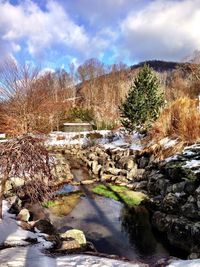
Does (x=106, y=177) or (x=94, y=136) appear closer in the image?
(x=106, y=177)

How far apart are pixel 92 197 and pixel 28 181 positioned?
589 centimetres

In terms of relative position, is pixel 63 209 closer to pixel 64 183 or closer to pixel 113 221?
pixel 113 221

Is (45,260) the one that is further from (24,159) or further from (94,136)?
(94,136)

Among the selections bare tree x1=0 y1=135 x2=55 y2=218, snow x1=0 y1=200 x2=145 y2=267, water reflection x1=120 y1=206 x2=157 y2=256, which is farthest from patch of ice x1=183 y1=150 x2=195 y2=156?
snow x1=0 y1=200 x2=145 y2=267

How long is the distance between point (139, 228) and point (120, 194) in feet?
10.9

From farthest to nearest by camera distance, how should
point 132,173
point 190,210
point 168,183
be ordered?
point 132,173 → point 168,183 → point 190,210

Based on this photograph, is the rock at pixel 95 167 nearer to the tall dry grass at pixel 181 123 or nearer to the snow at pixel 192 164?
the tall dry grass at pixel 181 123

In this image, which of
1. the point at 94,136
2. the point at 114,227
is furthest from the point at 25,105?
the point at 114,227

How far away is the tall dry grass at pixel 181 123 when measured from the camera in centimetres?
1463

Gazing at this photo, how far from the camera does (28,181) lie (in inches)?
295

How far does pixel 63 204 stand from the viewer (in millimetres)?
12094

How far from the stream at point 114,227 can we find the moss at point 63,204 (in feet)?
0.60

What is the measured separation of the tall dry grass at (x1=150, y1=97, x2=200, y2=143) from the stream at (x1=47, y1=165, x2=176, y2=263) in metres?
4.74

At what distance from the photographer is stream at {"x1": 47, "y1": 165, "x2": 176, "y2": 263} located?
8391mm
